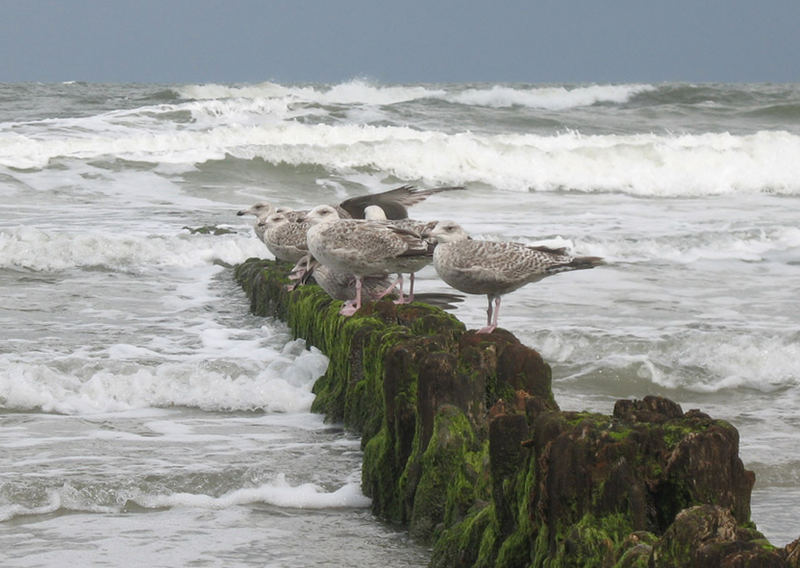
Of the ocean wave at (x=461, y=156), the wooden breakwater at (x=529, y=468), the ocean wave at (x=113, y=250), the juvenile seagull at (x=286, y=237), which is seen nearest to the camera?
the wooden breakwater at (x=529, y=468)

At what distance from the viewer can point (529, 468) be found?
10.8 ft

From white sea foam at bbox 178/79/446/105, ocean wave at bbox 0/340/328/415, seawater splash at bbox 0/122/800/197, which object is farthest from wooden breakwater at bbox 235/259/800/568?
white sea foam at bbox 178/79/446/105

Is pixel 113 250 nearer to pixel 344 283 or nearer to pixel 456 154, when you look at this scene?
pixel 344 283

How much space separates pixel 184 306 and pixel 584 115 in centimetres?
2662

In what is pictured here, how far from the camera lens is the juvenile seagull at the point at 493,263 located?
6094 mm

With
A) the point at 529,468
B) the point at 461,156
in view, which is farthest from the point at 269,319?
the point at 461,156

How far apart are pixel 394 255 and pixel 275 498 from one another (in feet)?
7.24

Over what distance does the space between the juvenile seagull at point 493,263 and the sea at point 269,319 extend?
39.6 inches

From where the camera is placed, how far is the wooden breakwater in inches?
108

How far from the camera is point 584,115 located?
35.1 metres

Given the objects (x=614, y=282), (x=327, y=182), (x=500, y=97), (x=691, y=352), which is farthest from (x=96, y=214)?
(x=500, y=97)

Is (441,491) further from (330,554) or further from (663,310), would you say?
(663,310)

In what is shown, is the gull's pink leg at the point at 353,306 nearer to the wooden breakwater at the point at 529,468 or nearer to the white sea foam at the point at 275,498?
the wooden breakwater at the point at 529,468

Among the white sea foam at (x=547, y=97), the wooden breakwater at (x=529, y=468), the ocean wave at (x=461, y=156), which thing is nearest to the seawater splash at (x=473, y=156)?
the ocean wave at (x=461, y=156)
